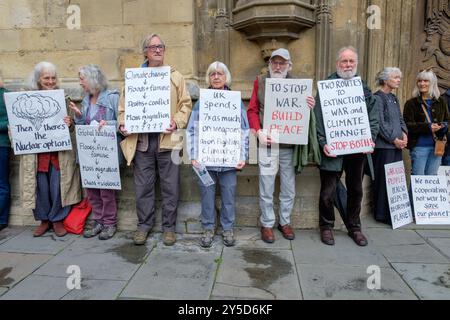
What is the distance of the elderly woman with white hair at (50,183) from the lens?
4020mm

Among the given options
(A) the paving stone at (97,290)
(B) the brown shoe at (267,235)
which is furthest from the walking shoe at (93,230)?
(B) the brown shoe at (267,235)

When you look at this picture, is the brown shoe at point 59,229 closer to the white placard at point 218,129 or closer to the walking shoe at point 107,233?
the walking shoe at point 107,233

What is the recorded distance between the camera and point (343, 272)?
3.15 m

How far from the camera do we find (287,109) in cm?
361

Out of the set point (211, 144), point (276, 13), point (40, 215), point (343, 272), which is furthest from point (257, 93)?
point (40, 215)

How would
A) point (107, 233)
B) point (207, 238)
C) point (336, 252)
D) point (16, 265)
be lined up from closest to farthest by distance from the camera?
1. point (16, 265)
2. point (336, 252)
3. point (207, 238)
4. point (107, 233)

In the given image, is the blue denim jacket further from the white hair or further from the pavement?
the white hair

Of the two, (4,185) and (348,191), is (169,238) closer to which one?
(348,191)

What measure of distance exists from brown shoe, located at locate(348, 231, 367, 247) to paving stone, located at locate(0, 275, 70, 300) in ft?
9.14

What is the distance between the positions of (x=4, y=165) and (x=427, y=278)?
4.58 metres

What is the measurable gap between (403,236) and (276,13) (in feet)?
9.52

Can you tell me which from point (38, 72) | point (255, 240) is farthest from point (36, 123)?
point (255, 240)

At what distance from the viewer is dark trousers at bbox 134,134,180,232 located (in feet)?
12.3

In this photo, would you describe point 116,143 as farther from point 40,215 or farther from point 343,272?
point 343,272
